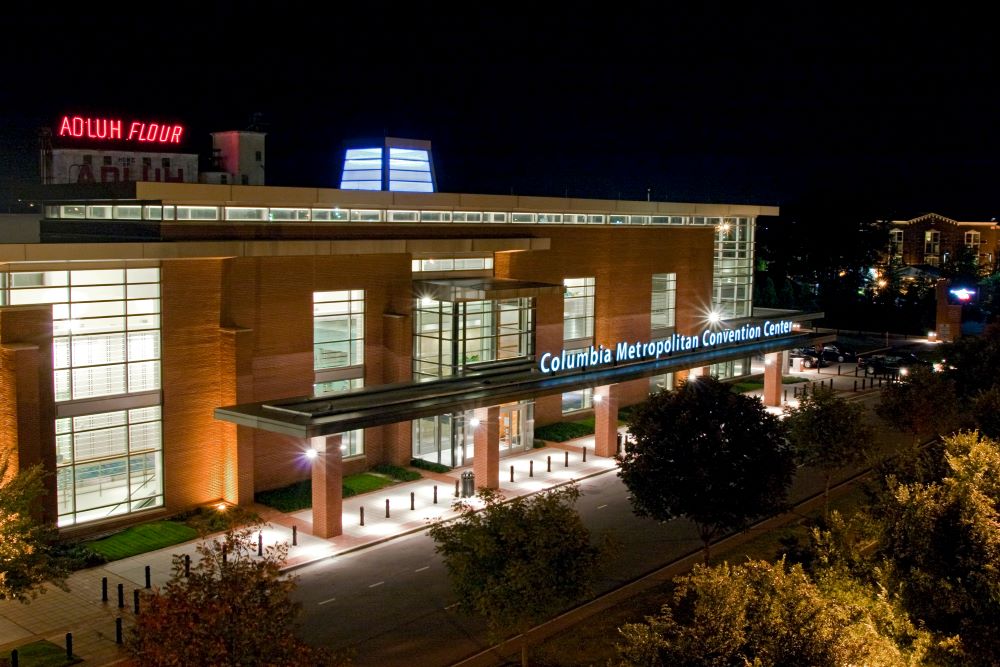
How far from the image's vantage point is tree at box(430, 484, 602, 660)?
21391 mm

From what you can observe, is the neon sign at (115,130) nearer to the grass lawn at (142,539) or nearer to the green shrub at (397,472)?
the green shrub at (397,472)

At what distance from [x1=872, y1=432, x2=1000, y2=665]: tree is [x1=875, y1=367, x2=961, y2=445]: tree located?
21.7 meters

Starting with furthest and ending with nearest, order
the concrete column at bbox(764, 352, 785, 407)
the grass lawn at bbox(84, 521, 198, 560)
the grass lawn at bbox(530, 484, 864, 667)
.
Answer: the concrete column at bbox(764, 352, 785, 407)
the grass lawn at bbox(84, 521, 198, 560)
the grass lawn at bbox(530, 484, 864, 667)

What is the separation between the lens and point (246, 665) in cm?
1530

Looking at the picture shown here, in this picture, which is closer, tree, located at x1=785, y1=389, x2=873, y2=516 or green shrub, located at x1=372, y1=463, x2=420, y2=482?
tree, located at x1=785, y1=389, x2=873, y2=516

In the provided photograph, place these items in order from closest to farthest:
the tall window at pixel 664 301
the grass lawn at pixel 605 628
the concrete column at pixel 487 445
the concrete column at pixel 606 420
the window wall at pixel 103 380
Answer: the grass lawn at pixel 605 628, the window wall at pixel 103 380, the concrete column at pixel 487 445, the concrete column at pixel 606 420, the tall window at pixel 664 301

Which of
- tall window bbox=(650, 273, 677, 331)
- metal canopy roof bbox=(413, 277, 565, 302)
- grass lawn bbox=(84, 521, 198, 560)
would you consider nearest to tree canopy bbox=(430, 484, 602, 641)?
grass lawn bbox=(84, 521, 198, 560)

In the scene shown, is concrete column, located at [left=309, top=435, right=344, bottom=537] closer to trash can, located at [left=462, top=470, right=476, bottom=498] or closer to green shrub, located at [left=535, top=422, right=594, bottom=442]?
trash can, located at [left=462, top=470, right=476, bottom=498]

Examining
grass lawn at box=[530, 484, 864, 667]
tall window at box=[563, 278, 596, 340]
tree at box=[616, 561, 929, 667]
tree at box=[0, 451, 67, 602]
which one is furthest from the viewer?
tall window at box=[563, 278, 596, 340]

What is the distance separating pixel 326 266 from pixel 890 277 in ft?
301

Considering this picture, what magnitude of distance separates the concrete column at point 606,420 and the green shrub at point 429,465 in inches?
296

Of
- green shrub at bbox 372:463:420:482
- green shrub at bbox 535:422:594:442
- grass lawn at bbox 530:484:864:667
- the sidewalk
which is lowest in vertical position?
the sidewalk

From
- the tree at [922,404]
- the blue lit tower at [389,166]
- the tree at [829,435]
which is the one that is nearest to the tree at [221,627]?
the tree at [829,435]

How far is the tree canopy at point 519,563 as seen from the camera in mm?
21391
